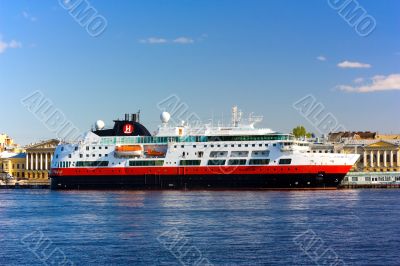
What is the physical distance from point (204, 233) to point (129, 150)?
50.7m

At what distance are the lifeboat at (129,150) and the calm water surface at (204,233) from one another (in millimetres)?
30191

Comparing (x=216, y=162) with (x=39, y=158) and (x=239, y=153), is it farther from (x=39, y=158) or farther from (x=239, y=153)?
(x=39, y=158)

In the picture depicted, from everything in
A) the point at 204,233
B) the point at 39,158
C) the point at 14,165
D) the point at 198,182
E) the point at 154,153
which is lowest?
the point at 204,233

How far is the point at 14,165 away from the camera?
490ft

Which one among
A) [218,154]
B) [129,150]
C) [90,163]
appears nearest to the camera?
[218,154]

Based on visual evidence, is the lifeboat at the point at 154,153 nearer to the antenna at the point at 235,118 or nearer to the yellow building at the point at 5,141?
the antenna at the point at 235,118

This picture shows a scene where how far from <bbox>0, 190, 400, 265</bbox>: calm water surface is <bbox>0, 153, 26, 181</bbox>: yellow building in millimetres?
91434

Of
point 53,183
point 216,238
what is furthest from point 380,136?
point 216,238

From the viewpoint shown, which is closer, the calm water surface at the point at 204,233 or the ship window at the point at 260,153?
the calm water surface at the point at 204,233

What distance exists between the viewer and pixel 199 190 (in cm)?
8506

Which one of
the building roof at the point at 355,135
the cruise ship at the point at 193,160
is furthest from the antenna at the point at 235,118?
the building roof at the point at 355,135

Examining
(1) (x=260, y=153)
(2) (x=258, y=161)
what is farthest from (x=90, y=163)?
(1) (x=260, y=153)

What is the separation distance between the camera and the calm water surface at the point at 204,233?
32.0 m

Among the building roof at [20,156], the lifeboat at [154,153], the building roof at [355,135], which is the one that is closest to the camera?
the lifeboat at [154,153]
